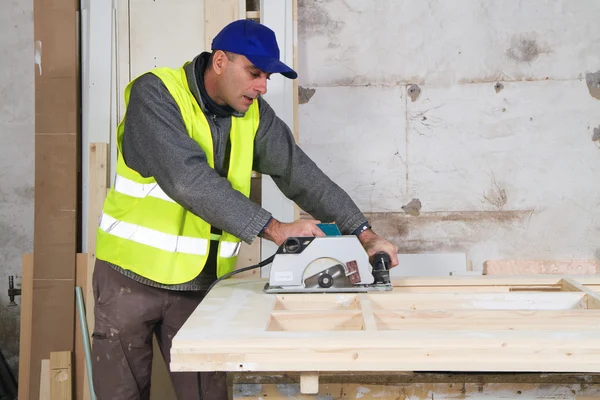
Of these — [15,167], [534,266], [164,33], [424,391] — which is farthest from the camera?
[15,167]

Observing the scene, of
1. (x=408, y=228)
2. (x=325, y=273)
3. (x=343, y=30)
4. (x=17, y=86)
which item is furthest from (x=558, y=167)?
(x=17, y=86)

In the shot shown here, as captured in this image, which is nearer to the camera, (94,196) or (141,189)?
(141,189)

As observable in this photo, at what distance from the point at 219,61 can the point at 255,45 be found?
151 millimetres

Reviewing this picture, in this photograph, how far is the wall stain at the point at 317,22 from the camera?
3365 millimetres

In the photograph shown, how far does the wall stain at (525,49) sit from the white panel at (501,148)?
132 millimetres

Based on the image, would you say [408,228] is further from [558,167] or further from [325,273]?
[325,273]

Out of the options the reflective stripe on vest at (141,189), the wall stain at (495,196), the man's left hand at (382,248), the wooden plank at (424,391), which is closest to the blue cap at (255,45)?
the reflective stripe on vest at (141,189)

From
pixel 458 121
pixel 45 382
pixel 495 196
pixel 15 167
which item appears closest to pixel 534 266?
pixel 495 196

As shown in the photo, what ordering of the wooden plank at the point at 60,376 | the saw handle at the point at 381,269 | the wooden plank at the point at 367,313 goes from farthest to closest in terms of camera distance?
the wooden plank at the point at 60,376, the saw handle at the point at 381,269, the wooden plank at the point at 367,313

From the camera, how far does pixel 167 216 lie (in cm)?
217

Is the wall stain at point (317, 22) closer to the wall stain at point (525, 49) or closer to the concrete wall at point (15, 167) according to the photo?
the wall stain at point (525, 49)

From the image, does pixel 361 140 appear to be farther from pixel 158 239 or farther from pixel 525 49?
pixel 158 239

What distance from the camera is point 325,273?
6.43 ft

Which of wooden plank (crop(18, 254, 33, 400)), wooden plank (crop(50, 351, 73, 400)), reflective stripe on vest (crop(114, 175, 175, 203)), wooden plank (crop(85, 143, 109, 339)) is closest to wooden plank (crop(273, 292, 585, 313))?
reflective stripe on vest (crop(114, 175, 175, 203))
